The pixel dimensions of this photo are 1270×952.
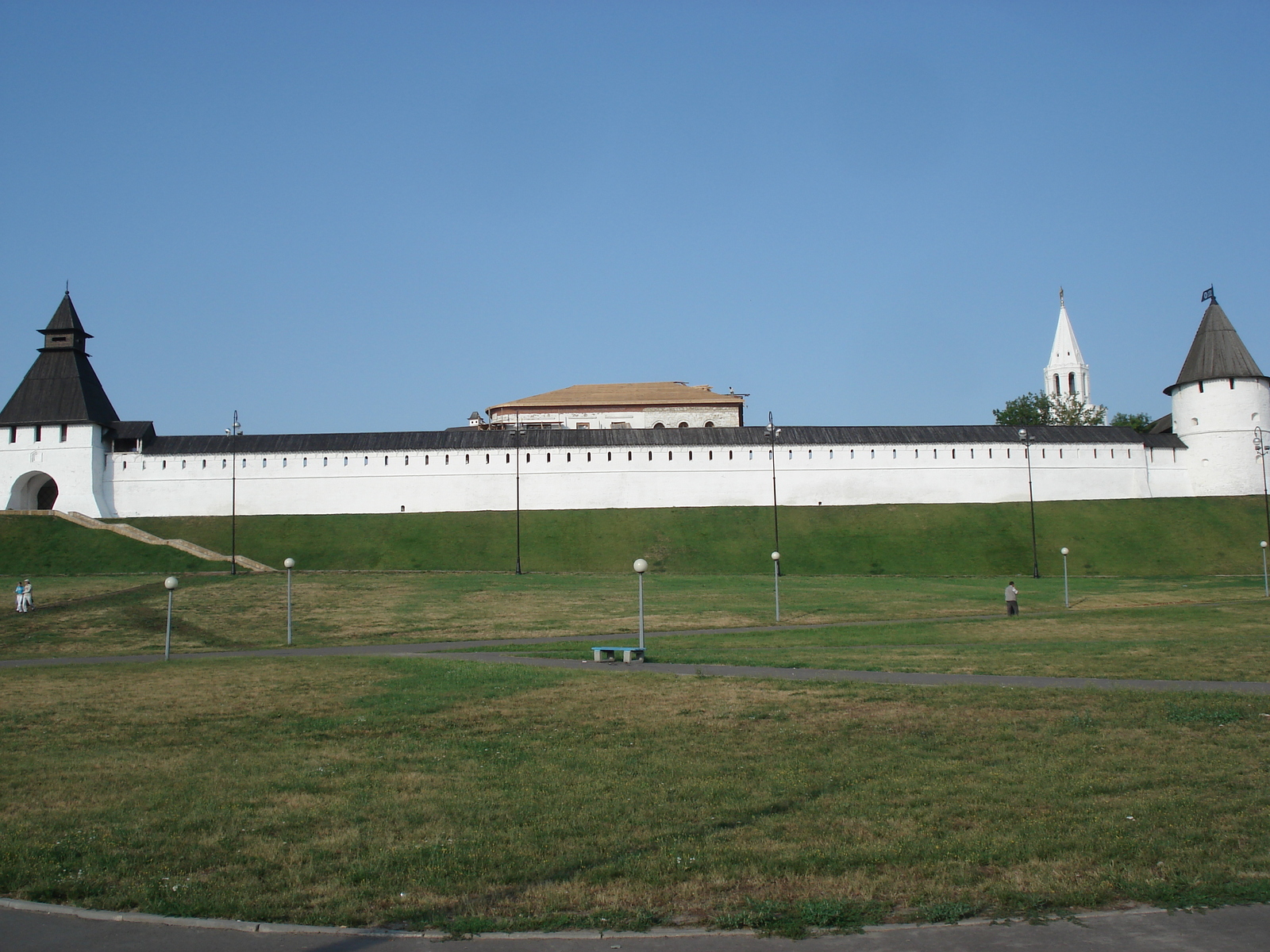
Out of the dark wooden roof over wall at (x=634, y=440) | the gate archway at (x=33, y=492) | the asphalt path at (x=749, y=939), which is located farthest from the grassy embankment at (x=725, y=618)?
the gate archway at (x=33, y=492)

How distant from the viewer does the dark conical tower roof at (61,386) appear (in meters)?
56.9

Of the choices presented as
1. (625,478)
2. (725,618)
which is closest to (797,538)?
(625,478)

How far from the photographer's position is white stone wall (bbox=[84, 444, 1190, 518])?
191 ft

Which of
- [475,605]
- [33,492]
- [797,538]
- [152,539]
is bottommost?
[475,605]

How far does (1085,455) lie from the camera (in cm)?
6016

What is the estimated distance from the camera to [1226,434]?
2379 inches

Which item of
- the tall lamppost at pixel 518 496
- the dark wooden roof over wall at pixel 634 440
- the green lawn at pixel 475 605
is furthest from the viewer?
the dark wooden roof over wall at pixel 634 440

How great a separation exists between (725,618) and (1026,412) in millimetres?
72361

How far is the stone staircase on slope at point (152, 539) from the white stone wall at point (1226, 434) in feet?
177

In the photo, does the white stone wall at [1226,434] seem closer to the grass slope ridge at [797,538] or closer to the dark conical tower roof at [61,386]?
the grass slope ridge at [797,538]

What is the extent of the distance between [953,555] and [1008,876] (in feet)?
144

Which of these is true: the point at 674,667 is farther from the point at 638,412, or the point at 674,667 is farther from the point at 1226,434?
the point at 638,412

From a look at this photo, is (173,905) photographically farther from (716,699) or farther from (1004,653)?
(1004,653)

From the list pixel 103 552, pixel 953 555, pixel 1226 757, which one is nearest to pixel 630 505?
pixel 953 555
